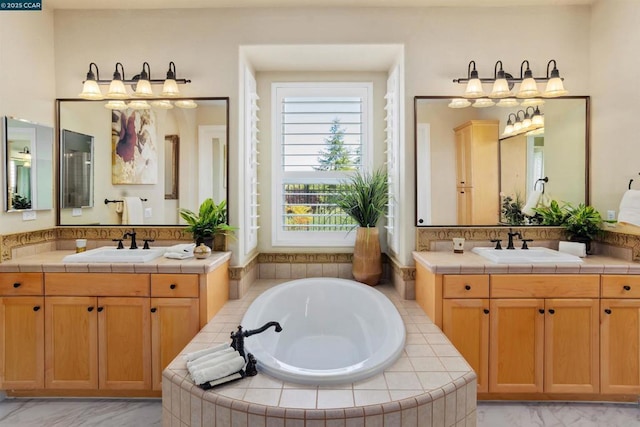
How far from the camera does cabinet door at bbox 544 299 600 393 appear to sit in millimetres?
2225

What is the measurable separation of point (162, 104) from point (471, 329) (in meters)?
2.80

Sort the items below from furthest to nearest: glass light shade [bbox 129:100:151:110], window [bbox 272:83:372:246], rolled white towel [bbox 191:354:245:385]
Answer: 1. window [bbox 272:83:372:246]
2. glass light shade [bbox 129:100:151:110]
3. rolled white towel [bbox 191:354:245:385]

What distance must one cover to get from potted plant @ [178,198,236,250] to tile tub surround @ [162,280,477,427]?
99 centimetres

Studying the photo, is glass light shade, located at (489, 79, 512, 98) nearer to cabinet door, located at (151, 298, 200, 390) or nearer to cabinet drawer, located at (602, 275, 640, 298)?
cabinet drawer, located at (602, 275, 640, 298)

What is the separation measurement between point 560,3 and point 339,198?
2268 millimetres

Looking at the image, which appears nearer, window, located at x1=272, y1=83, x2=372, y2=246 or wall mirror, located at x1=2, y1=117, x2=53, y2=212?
wall mirror, located at x1=2, y1=117, x2=53, y2=212

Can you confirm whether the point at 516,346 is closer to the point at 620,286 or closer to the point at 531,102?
the point at 620,286

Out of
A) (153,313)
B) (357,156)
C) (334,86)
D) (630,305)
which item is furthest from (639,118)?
(153,313)

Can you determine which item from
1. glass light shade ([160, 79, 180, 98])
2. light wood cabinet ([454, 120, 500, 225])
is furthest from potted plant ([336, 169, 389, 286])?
glass light shade ([160, 79, 180, 98])

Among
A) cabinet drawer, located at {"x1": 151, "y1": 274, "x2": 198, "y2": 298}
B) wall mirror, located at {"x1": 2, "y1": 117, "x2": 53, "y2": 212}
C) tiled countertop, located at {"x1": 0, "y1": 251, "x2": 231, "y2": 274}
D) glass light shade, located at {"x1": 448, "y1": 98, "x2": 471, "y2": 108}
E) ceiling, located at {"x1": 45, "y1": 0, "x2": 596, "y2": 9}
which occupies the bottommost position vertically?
cabinet drawer, located at {"x1": 151, "y1": 274, "x2": 198, "y2": 298}

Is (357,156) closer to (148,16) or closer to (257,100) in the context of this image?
(257,100)

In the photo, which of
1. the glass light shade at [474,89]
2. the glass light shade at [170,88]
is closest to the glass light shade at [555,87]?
the glass light shade at [474,89]

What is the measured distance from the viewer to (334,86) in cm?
323

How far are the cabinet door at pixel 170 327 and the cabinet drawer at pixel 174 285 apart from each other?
33 millimetres
